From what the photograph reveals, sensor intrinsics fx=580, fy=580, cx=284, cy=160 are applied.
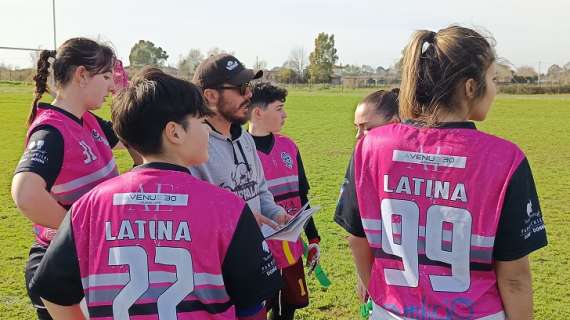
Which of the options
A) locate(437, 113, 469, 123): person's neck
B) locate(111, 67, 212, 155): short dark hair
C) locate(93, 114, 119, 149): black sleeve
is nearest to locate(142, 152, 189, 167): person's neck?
locate(111, 67, 212, 155): short dark hair

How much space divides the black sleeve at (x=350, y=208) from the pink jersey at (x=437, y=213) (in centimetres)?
9

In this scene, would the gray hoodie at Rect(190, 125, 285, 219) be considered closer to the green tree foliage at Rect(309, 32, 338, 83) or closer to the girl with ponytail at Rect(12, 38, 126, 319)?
the girl with ponytail at Rect(12, 38, 126, 319)

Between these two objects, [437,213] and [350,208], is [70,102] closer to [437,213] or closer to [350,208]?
[350,208]

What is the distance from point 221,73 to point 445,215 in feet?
4.84

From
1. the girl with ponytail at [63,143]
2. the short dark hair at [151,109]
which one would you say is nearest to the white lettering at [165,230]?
the short dark hair at [151,109]

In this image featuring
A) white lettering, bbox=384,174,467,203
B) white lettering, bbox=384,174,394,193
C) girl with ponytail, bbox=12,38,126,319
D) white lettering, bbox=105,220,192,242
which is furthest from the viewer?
girl with ponytail, bbox=12,38,126,319

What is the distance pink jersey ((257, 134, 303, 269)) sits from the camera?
4109 mm

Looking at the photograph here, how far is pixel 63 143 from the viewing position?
2.77 m

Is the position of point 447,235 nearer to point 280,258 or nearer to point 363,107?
point 363,107

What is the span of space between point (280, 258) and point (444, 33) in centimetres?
214

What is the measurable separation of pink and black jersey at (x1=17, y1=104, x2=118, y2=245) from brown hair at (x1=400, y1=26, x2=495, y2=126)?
1.62 m

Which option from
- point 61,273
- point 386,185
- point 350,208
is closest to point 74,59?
point 61,273

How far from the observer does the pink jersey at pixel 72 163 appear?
280cm

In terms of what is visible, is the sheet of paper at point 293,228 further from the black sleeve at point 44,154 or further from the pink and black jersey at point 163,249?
the black sleeve at point 44,154
